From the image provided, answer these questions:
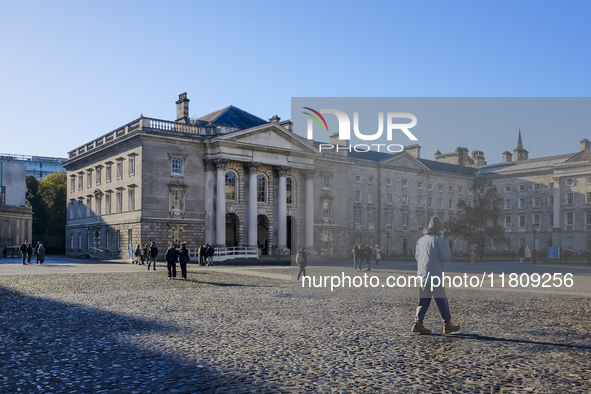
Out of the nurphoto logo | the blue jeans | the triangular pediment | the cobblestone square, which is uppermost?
the triangular pediment

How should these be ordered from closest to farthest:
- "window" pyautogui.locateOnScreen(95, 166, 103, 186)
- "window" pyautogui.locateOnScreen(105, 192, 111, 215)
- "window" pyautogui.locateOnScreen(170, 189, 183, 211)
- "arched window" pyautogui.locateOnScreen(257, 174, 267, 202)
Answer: "window" pyautogui.locateOnScreen(170, 189, 183, 211) → "window" pyautogui.locateOnScreen(105, 192, 111, 215) → "arched window" pyautogui.locateOnScreen(257, 174, 267, 202) → "window" pyautogui.locateOnScreen(95, 166, 103, 186)

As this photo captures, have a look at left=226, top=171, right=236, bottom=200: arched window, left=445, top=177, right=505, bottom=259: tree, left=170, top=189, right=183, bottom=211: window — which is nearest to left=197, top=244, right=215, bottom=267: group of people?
left=170, top=189, right=183, bottom=211: window

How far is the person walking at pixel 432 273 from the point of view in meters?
10.2

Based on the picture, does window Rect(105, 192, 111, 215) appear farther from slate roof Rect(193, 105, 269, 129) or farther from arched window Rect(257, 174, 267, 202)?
arched window Rect(257, 174, 267, 202)

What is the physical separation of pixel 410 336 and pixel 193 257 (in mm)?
40545

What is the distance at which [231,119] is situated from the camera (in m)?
57.6

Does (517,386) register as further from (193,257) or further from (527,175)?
(193,257)

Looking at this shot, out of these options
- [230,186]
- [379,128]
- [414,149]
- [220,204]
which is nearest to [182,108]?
[230,186]

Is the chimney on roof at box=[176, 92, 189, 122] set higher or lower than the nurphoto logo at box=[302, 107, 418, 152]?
higher

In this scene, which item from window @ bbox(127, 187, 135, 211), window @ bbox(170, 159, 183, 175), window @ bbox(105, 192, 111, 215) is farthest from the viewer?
window @ bbox(105, 192, 111, 215)

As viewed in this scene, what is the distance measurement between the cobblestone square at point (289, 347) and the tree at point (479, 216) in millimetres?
4819

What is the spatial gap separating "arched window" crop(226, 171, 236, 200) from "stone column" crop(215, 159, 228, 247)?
195 cm

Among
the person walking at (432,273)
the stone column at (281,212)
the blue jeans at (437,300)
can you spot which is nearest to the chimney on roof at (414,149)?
the person walking at (432,273)

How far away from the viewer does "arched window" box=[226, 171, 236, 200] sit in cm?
5456
